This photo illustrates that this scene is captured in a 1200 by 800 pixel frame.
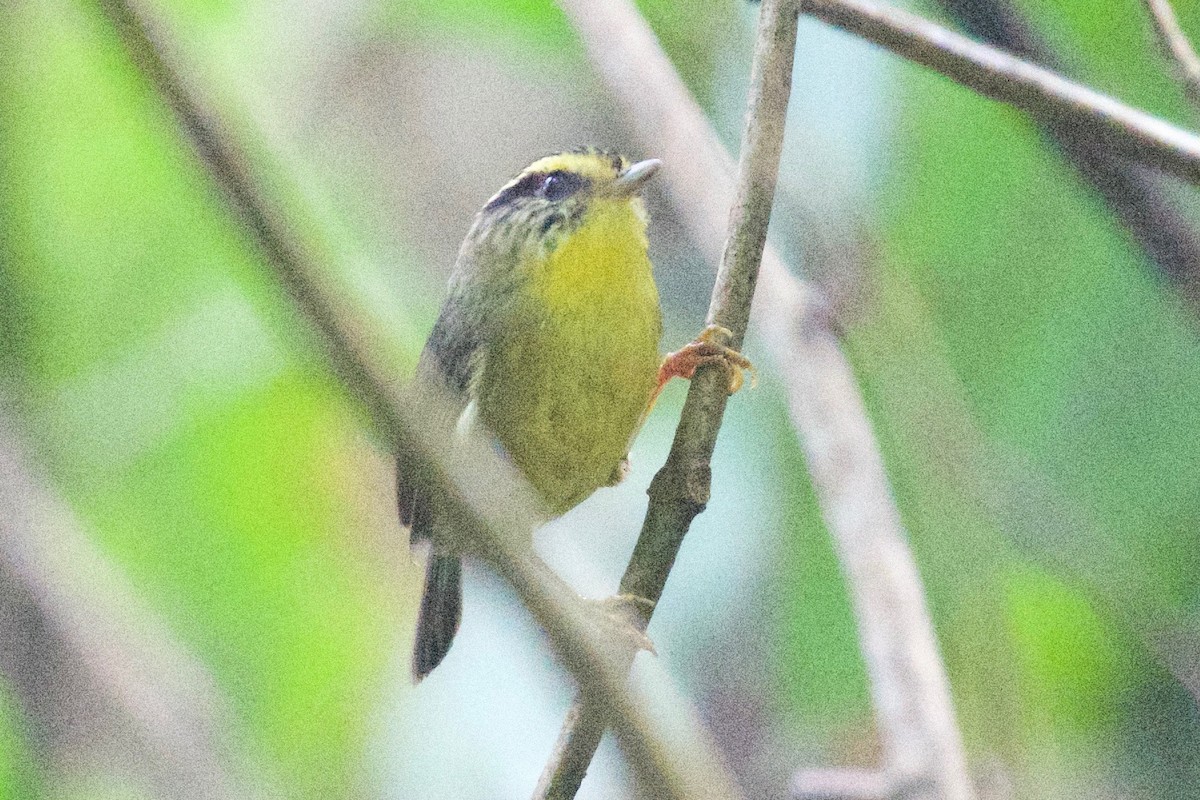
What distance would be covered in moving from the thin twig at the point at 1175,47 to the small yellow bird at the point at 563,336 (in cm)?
77

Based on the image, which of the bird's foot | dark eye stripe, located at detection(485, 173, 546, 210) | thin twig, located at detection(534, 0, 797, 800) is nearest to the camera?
thin twig, located at detection(534, 0, 797, 800)

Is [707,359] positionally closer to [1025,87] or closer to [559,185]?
[1025,87]

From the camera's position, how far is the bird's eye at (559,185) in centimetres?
252

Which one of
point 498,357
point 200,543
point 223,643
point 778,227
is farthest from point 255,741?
point 778,227

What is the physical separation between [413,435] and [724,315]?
98cm

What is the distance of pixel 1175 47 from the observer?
5.95 ft

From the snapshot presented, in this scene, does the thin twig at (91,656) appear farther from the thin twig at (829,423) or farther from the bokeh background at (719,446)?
the thin twig at (829,423)

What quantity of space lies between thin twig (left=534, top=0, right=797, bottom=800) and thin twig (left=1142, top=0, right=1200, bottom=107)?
0.52 meters

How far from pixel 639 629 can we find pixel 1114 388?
160cm

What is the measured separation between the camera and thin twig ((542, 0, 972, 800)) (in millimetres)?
1913

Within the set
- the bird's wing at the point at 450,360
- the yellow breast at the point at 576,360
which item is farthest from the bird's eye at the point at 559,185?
the bird's wing at the point at 450,360

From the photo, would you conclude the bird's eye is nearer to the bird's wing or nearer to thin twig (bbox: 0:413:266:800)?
the bird's wing

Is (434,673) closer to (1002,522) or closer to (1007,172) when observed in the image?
(1002,522)

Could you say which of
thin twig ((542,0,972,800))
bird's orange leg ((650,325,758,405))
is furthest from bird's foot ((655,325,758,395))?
thin twig ((542,0,972,800))
